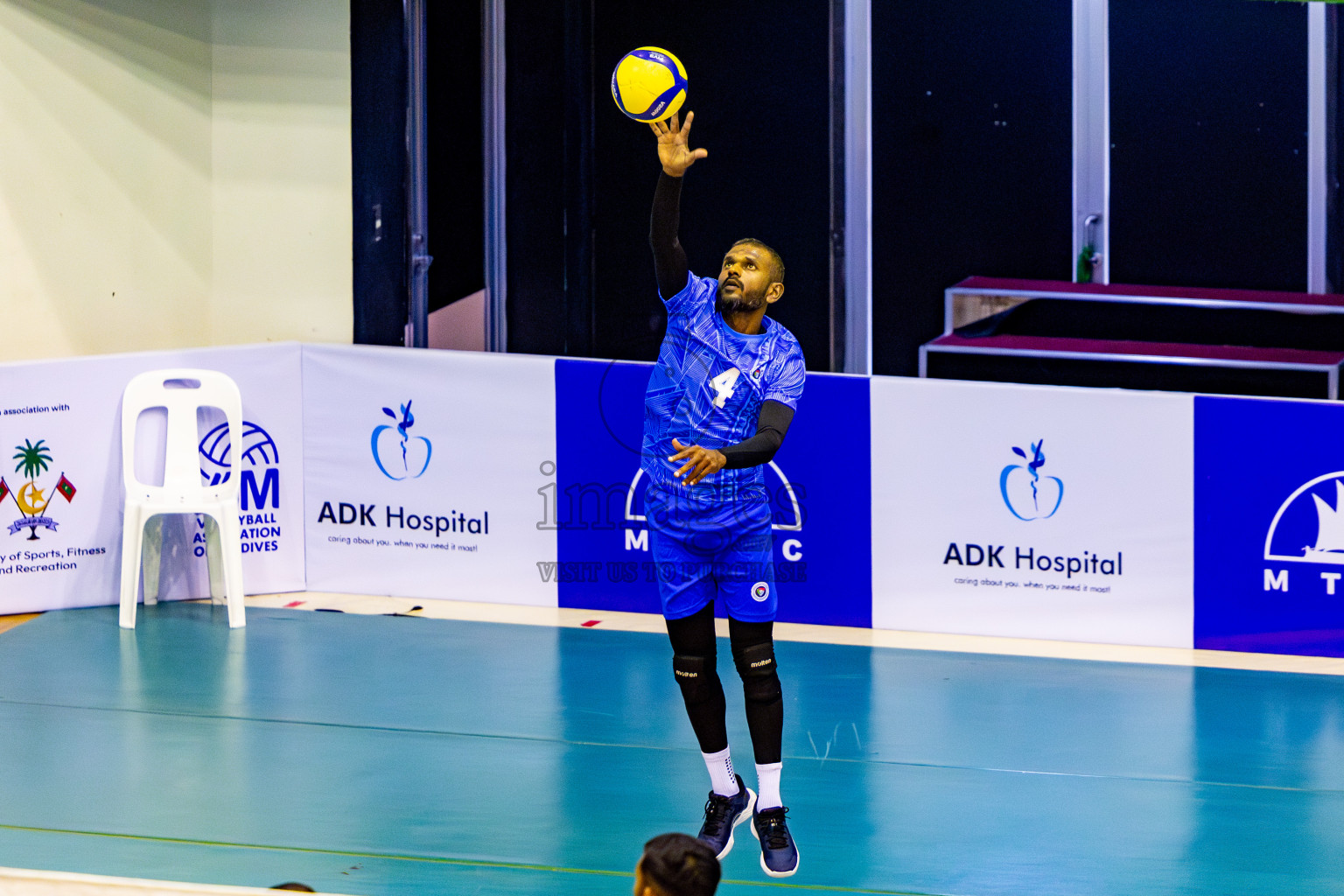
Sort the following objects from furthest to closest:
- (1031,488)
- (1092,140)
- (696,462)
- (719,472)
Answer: (1092,140) < (1031,488) < (719,472) < (696,462)

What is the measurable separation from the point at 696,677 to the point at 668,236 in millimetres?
1306

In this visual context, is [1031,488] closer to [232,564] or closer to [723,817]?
[723,817]

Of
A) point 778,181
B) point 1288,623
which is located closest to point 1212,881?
point 1288,623

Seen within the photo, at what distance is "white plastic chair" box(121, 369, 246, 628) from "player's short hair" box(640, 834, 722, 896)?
492cm

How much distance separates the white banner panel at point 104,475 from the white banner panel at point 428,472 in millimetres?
151

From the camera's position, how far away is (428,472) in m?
8.12

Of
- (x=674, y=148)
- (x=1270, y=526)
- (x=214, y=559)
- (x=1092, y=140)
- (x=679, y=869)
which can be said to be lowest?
(x=679, y=869)

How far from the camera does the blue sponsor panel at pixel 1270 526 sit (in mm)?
7055

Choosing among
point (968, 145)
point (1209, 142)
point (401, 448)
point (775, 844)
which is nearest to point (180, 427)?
point (401, 448)

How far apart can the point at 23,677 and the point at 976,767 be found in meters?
3.91

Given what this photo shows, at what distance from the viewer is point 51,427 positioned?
7.65 metres

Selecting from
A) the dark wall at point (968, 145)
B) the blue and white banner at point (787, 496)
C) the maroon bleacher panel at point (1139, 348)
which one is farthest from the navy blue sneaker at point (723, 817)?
the dark wall at point (968, 145)

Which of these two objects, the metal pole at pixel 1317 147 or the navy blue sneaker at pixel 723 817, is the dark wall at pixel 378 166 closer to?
the navy blue sneaker at pixel 723 817

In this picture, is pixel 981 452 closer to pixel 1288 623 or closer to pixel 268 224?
pixel 1288 623
